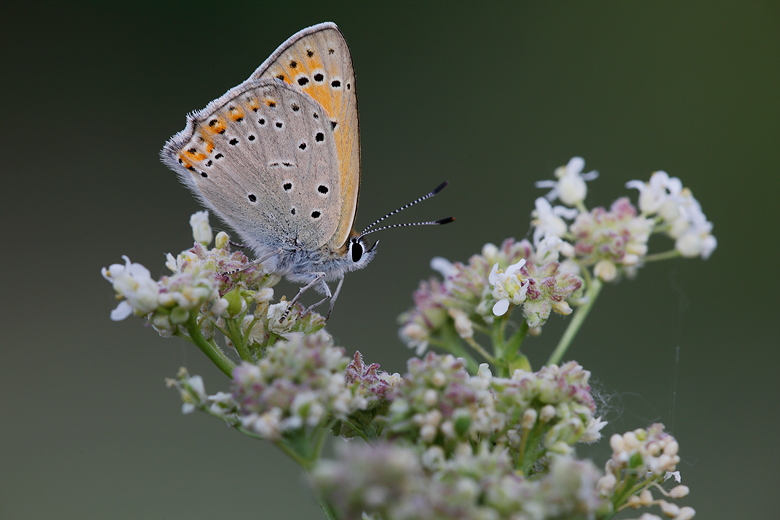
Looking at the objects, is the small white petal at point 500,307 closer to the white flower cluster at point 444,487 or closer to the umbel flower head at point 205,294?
the white flower cluster at point 444,487

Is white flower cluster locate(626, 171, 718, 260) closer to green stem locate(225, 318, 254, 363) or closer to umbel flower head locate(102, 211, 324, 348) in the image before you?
umbel flower head locate(102, 211, 324, 348)

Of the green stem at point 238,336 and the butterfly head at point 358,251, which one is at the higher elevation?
the butterfly head at point 358,251

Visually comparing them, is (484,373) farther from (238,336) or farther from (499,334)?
(238,336)

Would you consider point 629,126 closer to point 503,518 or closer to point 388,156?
point 388,156

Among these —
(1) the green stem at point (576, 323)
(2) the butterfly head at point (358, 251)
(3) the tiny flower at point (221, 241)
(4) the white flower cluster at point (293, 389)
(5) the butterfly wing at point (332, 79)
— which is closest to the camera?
(4) the white flower cluster at point (293, 389)

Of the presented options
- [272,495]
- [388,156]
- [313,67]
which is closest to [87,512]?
[272,495]

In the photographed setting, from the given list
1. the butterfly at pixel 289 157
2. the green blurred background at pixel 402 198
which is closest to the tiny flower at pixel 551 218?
the butterfly at pixel 289 157

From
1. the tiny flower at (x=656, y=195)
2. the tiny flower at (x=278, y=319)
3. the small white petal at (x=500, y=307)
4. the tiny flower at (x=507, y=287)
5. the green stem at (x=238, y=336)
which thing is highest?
the tiny flower at (x=656, y=195)
